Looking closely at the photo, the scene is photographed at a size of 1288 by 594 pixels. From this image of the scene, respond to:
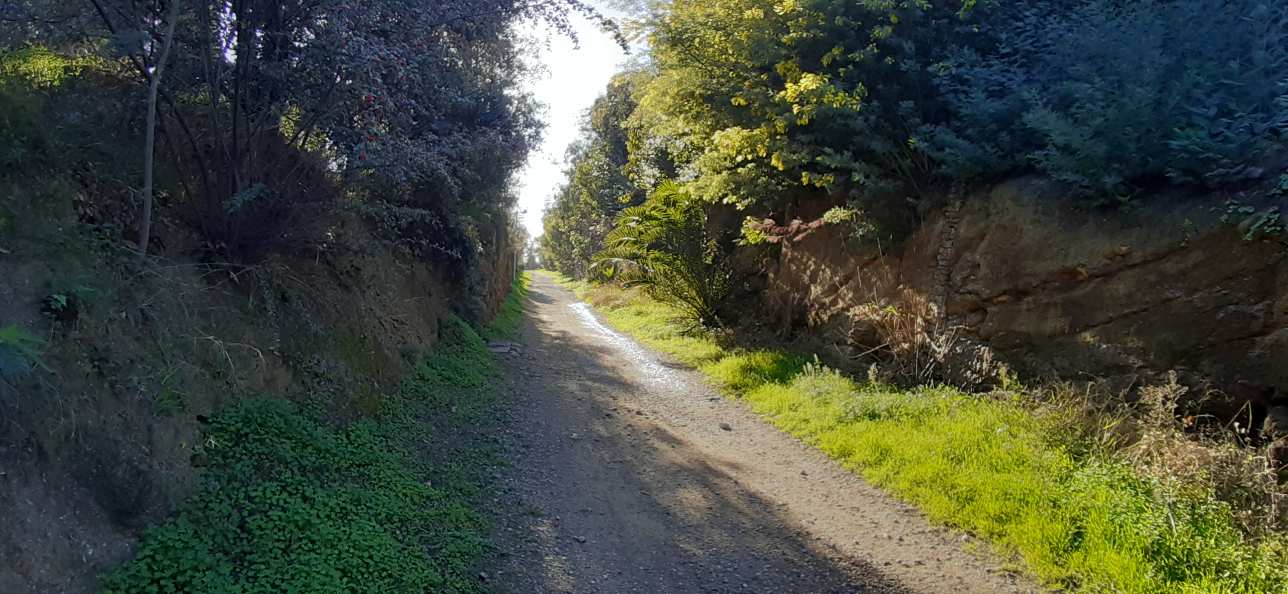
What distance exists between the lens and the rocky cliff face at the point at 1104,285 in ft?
17.8

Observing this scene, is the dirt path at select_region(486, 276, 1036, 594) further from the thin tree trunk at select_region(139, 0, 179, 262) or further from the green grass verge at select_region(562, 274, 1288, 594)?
the thin tree trunk at select_region(139, 0, 179, 262)

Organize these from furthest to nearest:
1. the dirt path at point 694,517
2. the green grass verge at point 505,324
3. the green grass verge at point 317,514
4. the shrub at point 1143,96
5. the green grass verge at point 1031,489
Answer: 1. the green grass verge at point 505,324
2. the shrub at point 1143,96
3. the dirt path at point 694,517
4. the green grass verge at point 1031,489
5. the green grass verge at point 317,514

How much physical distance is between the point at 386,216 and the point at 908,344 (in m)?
6.34

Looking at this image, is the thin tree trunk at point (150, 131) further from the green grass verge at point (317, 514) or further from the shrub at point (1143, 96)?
the shrub at point (1143, 96)

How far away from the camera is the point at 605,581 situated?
406 cm

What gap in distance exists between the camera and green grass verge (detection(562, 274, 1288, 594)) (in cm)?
400

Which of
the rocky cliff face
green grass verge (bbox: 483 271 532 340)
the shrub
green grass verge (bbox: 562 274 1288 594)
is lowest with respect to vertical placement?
green grass verge (bbox: 483 271 532 340)

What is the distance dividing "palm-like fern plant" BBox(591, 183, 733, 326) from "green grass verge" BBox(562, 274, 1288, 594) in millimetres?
5088

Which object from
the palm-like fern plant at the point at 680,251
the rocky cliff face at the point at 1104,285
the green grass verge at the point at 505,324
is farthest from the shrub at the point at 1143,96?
the green grass verge at the point at 505,324

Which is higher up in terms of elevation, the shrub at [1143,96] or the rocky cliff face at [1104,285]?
the shrub at [1143,96]

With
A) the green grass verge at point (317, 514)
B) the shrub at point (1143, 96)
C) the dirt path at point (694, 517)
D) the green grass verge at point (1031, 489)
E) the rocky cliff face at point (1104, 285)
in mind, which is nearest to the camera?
the green grass verge at point (317, 514)

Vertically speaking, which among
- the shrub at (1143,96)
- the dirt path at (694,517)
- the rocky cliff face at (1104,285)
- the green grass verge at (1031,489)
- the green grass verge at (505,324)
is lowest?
the dirt path at (694,517)

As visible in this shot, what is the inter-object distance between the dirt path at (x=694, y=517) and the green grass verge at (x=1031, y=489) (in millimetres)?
311

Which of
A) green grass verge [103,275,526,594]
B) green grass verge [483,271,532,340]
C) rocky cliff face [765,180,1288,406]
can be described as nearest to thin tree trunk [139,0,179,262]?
green grass verge [103,275,526,594]
